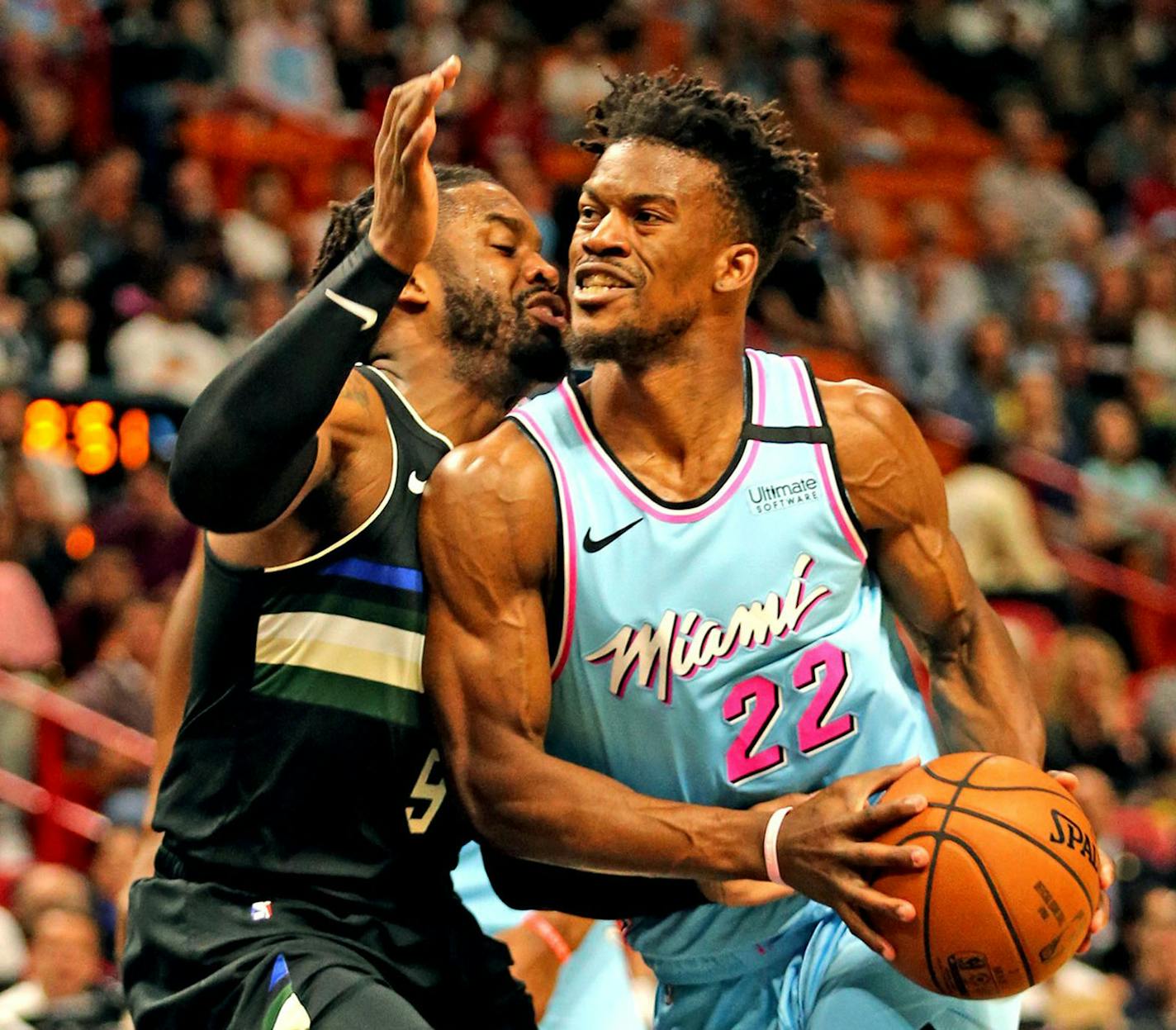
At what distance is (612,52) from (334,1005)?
11.0m

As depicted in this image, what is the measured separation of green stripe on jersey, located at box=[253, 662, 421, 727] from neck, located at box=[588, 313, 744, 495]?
661 millimetres

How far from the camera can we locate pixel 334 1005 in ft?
10.9

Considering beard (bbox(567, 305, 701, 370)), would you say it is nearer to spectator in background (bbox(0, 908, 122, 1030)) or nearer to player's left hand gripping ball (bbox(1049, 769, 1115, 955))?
player's left hand gripping ball (bbox(1049, 769, 1115, 955))

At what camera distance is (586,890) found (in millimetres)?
3814

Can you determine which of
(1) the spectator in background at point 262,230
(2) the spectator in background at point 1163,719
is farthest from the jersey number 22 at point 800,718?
(1) the spectator in background at point 262,230

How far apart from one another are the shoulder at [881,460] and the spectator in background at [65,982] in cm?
364

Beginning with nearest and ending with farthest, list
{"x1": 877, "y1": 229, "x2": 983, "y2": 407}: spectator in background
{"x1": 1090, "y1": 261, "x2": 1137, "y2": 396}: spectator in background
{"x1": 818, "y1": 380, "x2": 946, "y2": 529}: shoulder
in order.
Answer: {"x1": 818, "y1": 380, "x2": 946, "y2": 529}: shoulder
{"x1": 877, "y1": 229, "x2": 983, "y2": 407}: spectator in background
{"x1": 1090, "y1": 261, "x2": 1137, "y2": 396}: spectator in background

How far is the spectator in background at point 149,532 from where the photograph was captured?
874 cm

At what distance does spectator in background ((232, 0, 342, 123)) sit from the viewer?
1187 cm

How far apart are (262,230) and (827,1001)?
7871mm

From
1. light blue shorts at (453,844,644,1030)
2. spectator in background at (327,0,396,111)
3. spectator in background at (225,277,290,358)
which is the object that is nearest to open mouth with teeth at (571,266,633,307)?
light blue shorts at (453,844,644,1030)

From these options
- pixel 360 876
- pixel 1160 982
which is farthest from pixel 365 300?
pixel 1160 982

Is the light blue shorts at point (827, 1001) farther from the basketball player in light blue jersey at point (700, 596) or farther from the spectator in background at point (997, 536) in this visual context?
the spectator in background at point (997, 536)

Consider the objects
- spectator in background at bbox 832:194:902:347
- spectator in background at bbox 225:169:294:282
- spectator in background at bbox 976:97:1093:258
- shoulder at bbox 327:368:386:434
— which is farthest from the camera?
spectator in background at bbox 976:97:1093:258
